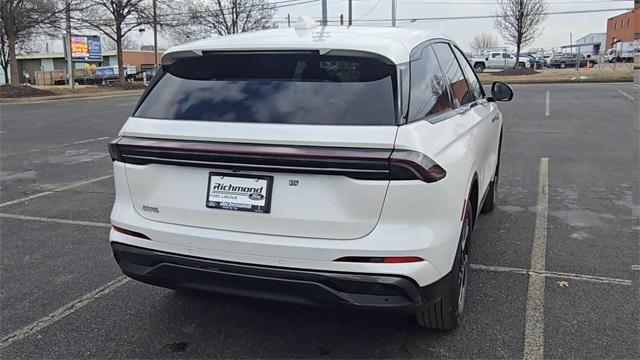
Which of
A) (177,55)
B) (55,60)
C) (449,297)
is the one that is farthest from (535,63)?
(55,60)

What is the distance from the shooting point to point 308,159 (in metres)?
2.47

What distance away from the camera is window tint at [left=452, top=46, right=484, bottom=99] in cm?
441

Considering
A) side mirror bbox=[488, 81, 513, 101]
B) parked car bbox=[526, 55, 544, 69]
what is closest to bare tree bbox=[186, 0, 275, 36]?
parked car bbox=[526, 55, 544, 69]

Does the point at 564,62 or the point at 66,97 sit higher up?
the point at 564,62

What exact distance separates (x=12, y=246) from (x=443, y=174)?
401 centimetres

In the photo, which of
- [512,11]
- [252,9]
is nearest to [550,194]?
[512,11]

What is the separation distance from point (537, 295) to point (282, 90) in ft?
7.33

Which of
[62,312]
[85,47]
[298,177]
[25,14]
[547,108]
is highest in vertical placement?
[25,14]

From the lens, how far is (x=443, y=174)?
262 centimetres

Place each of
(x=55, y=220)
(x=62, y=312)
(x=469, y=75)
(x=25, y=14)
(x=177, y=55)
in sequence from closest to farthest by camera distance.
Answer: (x=177, y=55)
(x=62, y=312)
(x=469, y=75)
(x=55, y=220)
(x=25, y=14)

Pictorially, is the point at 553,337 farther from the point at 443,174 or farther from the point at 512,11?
the point at 512,11

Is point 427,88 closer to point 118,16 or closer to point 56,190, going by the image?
point 56,190

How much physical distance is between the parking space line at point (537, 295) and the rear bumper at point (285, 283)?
889 mm

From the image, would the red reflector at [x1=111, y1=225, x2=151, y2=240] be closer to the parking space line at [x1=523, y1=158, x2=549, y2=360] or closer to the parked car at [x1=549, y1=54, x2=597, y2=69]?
the parking space line at [x1=523, y1=158, x2=549, y2=360]
